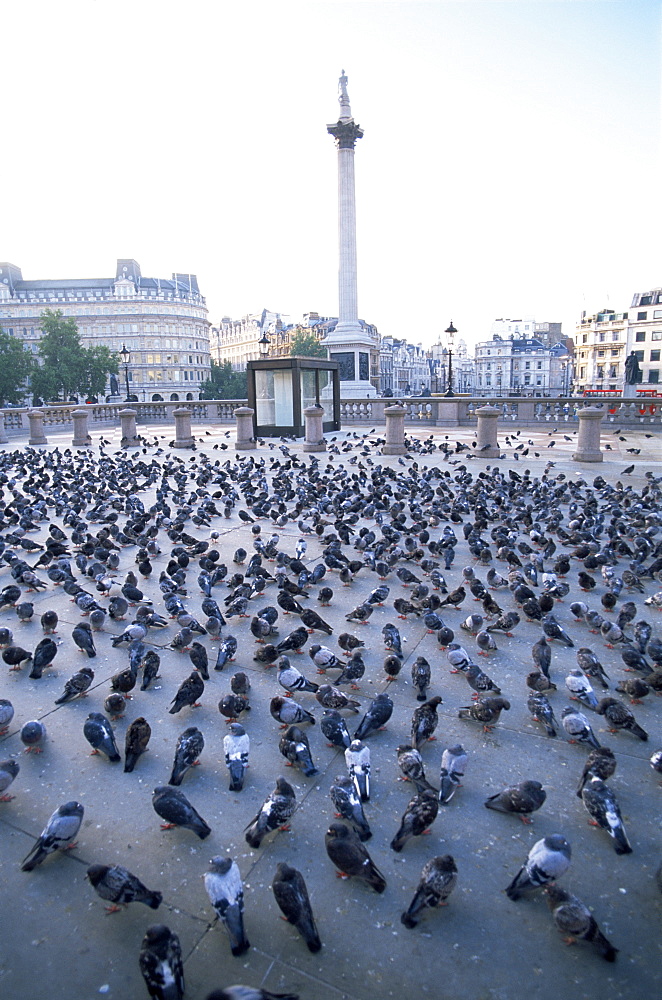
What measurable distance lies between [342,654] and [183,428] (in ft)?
67.0

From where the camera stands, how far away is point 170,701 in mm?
5250

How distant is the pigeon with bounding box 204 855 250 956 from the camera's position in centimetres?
287

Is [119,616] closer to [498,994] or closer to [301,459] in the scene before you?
[498,994]

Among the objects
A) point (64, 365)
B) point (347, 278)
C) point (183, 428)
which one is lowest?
point (183, 428)

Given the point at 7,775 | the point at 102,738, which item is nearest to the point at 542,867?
the point at 102,738

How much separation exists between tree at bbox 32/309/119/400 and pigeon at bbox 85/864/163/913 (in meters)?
73.6

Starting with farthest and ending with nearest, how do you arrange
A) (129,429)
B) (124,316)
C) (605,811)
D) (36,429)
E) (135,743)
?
(124,316) < (36,429) < (129,429) < (135,743) < (605,811)

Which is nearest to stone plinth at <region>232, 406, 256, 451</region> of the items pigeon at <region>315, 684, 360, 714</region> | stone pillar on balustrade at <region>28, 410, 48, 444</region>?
stone pillar on balustrade at <region>28, 410, 48, 444</region>

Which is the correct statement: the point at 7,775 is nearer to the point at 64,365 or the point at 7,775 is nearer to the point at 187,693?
the point at 187,693

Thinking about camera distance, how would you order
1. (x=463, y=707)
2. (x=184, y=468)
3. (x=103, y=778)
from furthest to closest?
(x=184, y=468), (x=463, y=707), (x=103, y=778)

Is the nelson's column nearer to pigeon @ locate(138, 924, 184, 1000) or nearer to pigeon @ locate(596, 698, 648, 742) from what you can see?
pigeon @ locate(596, 698, 648, 742)

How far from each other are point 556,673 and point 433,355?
185 m

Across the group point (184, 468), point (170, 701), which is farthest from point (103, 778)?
point (184, 468)

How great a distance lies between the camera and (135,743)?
428 centimetres
